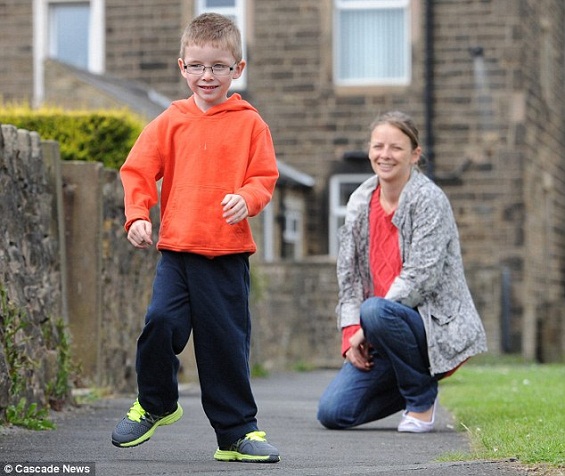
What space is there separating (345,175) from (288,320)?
192 inches

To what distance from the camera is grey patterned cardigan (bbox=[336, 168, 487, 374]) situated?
741 cm

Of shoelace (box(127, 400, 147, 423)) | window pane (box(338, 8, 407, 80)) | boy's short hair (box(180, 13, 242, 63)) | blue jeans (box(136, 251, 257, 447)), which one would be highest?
window pane (box(338, 8, 407, 80))

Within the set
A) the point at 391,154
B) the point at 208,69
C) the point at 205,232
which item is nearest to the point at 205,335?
the point at 205,232

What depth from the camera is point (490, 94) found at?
21.7m

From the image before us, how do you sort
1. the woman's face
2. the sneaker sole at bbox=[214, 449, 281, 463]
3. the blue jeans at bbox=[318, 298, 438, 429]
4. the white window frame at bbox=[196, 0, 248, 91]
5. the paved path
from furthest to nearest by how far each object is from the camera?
1. the white window frame at bbox=[196, 0, 248, 91]
2. the woman's face
3. the blue jeans at bbox=[318, 298, 438, 429]
4. the sneaker sole at bbox=[214, 449, 281, 463]
5. the paved path

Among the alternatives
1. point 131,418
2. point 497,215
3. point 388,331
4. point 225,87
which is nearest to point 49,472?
point 131,418

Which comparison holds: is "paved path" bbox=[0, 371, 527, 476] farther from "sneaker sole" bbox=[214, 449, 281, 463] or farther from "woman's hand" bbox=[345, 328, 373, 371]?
"woman's hand" bbox=[345, 328, 373, 371]

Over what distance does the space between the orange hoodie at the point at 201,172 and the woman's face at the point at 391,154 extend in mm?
2050

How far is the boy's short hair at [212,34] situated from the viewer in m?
5.51

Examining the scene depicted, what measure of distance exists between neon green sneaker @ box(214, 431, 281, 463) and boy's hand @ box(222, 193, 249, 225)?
0.89m

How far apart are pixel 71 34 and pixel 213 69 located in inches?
708

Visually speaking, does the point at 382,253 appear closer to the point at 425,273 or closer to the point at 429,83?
the point at 425,273

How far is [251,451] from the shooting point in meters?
5.63

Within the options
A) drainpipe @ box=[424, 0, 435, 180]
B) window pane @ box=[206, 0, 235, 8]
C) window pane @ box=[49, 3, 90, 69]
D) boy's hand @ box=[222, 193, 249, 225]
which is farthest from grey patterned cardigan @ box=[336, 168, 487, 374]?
window pane @ box=[49, 3, 90, 69]
